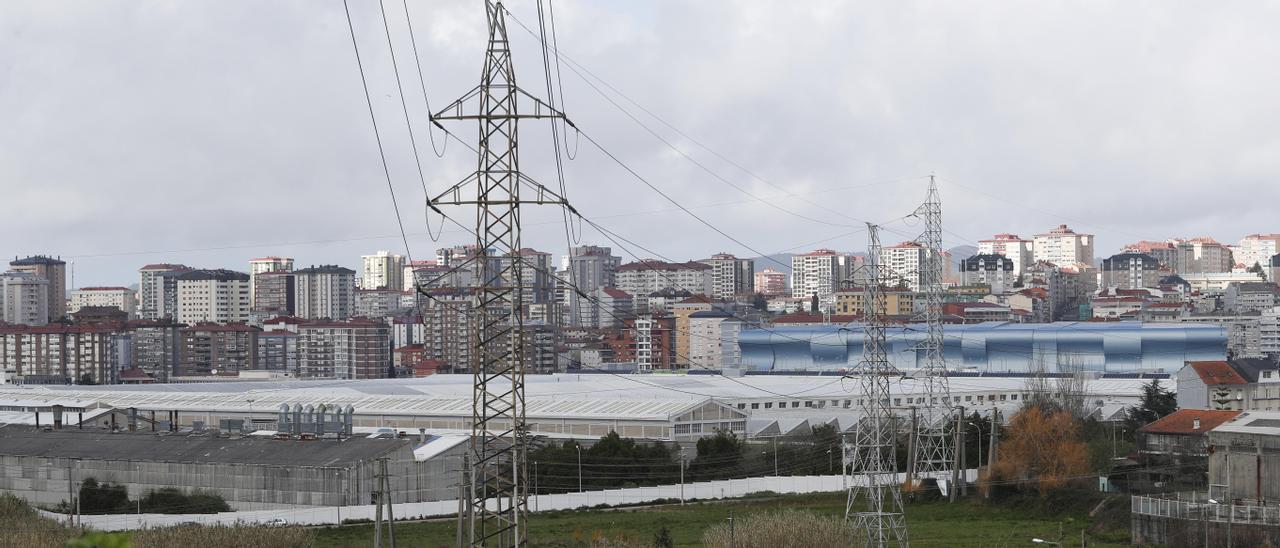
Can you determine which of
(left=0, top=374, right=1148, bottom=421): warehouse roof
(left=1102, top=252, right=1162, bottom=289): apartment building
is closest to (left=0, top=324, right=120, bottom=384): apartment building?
(left=0, top=374, right=1148, bottom=421): warehouse roof

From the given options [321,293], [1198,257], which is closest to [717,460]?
[321,293]

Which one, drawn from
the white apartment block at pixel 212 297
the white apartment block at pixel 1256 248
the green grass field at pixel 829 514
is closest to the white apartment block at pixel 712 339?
the white apartment block at pixel 212 297

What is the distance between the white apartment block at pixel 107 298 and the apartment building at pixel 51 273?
26.4ft

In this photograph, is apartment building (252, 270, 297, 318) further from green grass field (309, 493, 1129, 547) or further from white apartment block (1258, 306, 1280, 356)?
green grass field (309, 493, 1129, 547)

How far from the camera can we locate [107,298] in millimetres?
119438

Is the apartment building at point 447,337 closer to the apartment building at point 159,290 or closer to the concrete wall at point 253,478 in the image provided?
the apartment building at point 159,290

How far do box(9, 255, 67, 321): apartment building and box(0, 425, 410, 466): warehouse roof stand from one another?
8262 centimetres

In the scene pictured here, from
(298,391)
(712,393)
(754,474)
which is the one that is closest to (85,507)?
(754,474)

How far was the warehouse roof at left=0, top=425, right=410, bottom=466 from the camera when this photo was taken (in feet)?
70.2

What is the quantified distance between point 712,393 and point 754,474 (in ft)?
47.9

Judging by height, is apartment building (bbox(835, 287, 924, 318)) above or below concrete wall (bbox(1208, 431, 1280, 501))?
above

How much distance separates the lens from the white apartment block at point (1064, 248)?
145625mm

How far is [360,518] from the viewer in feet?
65.8

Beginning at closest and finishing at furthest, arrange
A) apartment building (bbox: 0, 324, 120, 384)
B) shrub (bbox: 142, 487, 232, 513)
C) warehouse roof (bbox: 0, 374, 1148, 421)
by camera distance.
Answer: shrub (bbox: 142, 487, 232, 513), warehouse roof (bbox: 0, 374, 1148, 421), apartment building (bbox: 0, 324, 120, 384)
